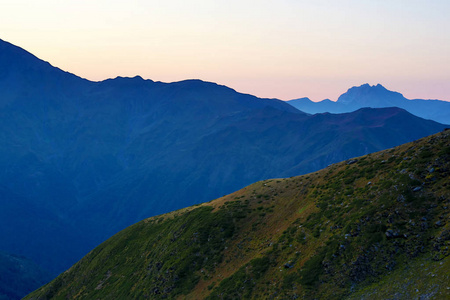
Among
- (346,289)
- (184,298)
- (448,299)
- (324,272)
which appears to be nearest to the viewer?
(448,299)

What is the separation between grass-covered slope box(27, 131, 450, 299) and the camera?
3506cm

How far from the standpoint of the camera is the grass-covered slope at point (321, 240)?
1380 inches

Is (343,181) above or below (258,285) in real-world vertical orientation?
above

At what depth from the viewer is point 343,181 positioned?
52781 mm

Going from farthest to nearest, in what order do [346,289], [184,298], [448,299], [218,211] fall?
[218,211] → [184,298] → [346,289] → [448,299]

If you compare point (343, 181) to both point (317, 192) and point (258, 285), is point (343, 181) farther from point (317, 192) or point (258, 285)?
point (258, 285)

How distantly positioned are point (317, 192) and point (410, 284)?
24.1 m

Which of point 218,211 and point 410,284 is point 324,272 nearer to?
point 410,284

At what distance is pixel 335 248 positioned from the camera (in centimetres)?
4034

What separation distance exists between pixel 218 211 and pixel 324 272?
31.9 m

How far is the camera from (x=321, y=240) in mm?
43156

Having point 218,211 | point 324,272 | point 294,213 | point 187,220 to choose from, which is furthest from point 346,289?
point 187,220

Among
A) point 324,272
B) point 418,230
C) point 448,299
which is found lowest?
point 324,272

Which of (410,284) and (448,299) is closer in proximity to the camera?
(448,299)
